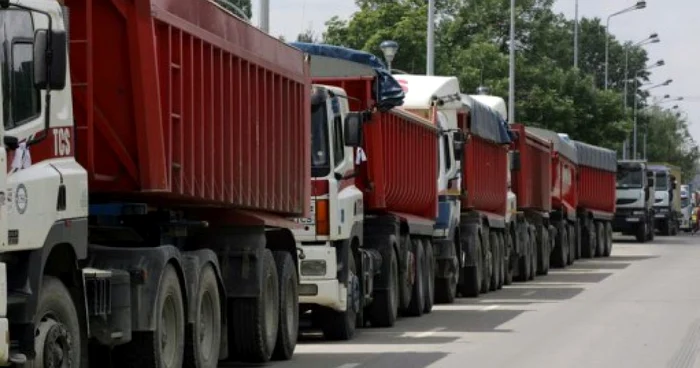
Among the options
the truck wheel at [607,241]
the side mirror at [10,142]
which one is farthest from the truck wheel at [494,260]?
the side mirror at [10,142]

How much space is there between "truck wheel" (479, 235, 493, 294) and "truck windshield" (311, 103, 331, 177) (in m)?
12.3

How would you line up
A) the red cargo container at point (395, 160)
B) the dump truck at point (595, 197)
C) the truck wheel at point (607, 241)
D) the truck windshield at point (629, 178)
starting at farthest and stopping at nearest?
the truck windshield at point (629, 178) < the truck wheel at point (607, 241) < the dump truck at point (595, 197) < the red cargo container at point (395, 160)

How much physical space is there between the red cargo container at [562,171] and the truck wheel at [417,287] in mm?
17720

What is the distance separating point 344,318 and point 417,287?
4858 mm

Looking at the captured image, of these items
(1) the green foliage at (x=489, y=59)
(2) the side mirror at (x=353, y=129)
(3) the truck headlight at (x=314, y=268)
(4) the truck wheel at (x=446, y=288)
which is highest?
(1) the green foliage at (x=489, y=59)

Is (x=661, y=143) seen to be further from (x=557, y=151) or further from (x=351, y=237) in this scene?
(x=351, y=237)

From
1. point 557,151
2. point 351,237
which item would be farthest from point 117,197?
point 557,151

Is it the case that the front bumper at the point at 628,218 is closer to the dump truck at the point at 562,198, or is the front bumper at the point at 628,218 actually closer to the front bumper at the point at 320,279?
the dump truck at the point at 562,198

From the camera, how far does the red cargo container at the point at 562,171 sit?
4705 centimetres

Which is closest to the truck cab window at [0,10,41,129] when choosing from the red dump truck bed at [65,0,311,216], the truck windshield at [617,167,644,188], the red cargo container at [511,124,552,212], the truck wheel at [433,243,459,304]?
the red dump truck bed at [65,0,311,216]

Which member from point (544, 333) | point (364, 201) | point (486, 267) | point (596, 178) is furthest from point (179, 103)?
point (596, 178)

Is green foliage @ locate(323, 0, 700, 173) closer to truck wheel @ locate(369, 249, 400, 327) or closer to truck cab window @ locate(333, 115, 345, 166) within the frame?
truck wheel @ locate(369, 249, 400, 327)

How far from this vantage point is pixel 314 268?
838 inches

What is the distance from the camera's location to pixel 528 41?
10794 centimetres
